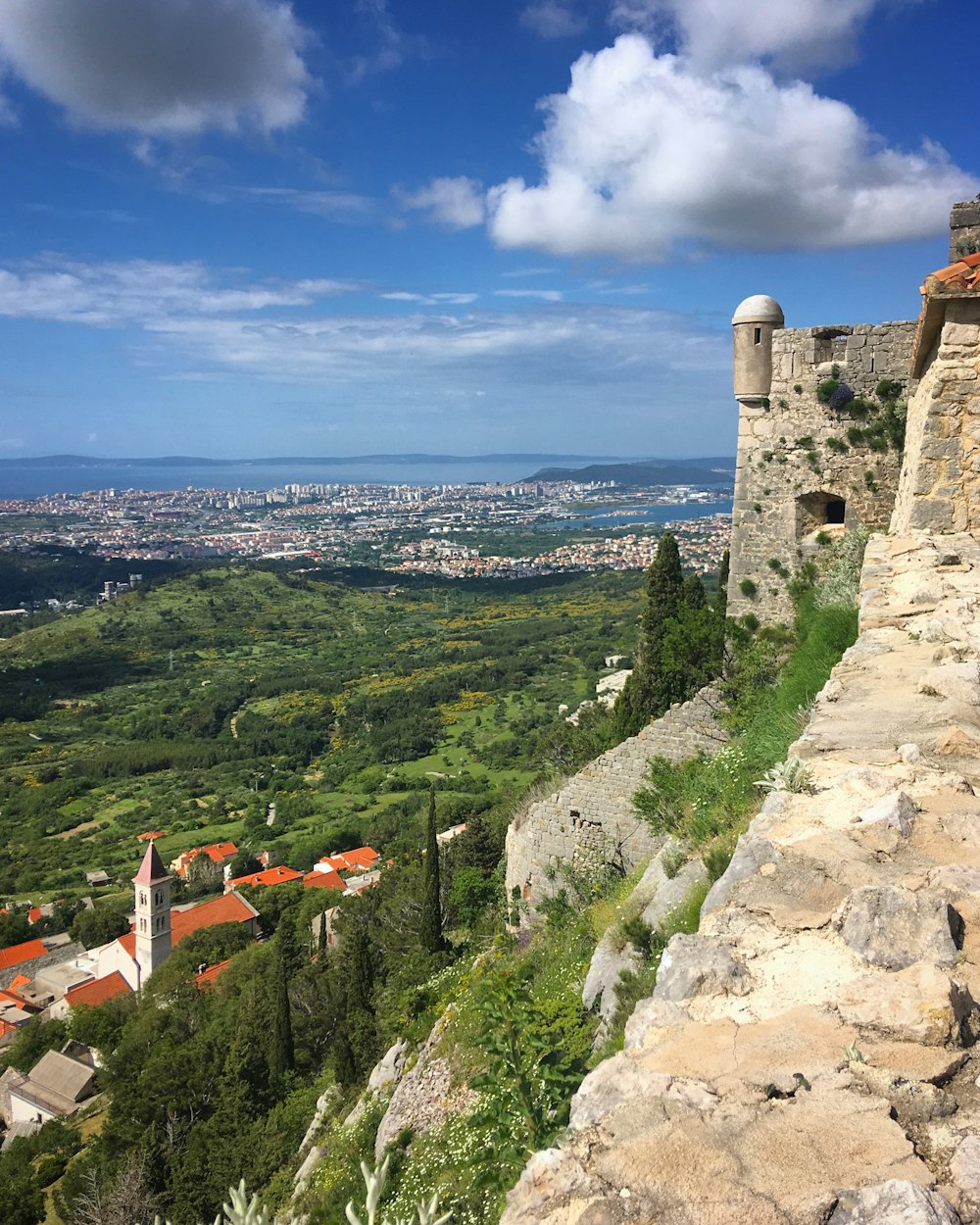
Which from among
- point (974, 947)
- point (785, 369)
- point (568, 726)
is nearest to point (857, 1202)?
point (974, 947)

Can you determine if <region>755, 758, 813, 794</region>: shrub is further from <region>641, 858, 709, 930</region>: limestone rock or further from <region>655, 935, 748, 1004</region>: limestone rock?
<region>641, 858, 709, 930</region>: limestone rock

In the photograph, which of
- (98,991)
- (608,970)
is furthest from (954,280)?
(98,991)

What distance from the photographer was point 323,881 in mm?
35750

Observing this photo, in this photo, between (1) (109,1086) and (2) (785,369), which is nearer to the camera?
(2) (785,369)

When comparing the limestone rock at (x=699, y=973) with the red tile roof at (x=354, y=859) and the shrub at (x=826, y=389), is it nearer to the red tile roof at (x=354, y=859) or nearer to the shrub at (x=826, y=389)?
the shrub at (x=826, y=389)

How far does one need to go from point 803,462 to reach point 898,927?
887 cm

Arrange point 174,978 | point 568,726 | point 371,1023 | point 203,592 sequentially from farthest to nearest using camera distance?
point 203,592 → point 174,978 → point 568,726 → point 371,1023

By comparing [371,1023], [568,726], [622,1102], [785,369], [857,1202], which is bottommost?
[371,1023]

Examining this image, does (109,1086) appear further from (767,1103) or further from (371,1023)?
(767,1103)

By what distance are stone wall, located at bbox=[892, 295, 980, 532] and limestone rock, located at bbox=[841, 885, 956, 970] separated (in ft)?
15.3

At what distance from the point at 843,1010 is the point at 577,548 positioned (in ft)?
449

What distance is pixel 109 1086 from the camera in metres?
20.9

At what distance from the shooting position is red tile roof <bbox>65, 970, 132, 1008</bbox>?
28.5m

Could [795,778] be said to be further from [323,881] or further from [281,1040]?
[323,881]
